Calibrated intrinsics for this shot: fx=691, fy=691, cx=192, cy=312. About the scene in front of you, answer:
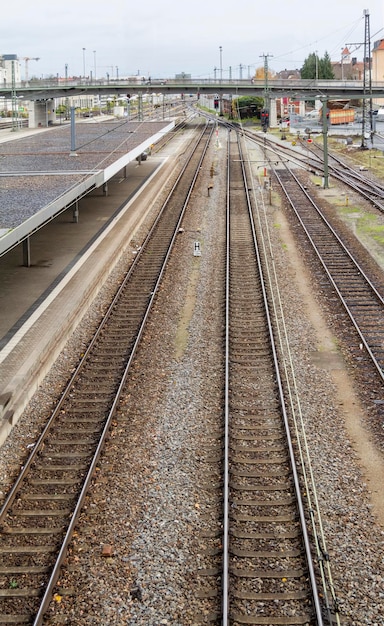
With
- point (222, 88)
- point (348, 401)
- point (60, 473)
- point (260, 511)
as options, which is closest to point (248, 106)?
point (222, 88)

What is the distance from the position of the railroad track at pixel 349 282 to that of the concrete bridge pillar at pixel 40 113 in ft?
176

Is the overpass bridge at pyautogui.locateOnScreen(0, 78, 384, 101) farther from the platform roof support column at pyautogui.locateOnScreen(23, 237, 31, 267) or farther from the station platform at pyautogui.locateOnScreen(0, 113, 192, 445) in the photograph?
Result: the platform roof support column at pyautogui.locateOnScreen(23, 237, 31, 267)

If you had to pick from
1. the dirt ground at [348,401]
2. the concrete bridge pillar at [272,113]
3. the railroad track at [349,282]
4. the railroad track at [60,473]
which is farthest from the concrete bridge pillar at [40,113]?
the railroad track at [60,473]

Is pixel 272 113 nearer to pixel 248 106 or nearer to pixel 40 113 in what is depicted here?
pixel 248 106

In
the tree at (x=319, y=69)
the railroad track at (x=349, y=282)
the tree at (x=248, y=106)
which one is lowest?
the railroad track at (x=349, y=282)

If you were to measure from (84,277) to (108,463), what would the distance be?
9.35 meters

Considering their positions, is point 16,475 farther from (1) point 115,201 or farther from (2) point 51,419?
(1) point 115,201

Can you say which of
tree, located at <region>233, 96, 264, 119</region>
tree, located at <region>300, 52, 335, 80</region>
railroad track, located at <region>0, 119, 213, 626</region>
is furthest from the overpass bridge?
railroad track, located at <region>0, 119, 213, 626</region>

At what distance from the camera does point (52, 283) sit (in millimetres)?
17859

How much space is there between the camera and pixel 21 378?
11805 mm

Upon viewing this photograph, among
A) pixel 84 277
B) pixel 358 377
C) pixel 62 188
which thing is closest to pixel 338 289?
pixel 358 377

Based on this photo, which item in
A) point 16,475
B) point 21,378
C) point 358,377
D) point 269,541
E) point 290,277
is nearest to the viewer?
point 269,541

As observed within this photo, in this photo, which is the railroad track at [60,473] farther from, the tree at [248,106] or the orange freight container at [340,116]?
the tree at [248,106]

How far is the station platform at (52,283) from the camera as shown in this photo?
12.2 metres
